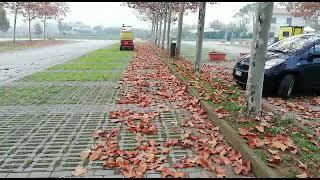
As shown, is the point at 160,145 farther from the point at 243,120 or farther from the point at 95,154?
the point at 243,120

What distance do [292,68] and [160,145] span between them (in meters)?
5.56

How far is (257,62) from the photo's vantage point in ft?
22.1

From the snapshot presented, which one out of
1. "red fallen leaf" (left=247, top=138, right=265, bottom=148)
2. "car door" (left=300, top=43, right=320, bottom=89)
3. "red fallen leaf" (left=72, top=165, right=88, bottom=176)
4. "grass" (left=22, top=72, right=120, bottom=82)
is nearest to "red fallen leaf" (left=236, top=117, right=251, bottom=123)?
"red fallen leaf" (left=247, top=138, right=265, bottom=148)

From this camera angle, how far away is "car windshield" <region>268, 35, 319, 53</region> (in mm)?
10367

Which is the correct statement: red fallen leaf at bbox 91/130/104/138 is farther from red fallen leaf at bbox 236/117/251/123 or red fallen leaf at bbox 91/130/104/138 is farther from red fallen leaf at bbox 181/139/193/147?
red fallen leaf at bbox 236/117/251/123

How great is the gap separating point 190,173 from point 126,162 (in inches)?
34.7

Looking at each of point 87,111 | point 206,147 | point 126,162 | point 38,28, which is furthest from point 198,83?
point 38,28

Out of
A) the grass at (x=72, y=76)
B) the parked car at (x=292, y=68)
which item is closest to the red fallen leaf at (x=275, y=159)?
the parked car at (x=292, y=68)

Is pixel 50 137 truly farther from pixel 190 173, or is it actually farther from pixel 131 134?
pixel 190 173

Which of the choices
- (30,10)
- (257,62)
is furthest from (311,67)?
(30,10)

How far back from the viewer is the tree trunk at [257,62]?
6631mm

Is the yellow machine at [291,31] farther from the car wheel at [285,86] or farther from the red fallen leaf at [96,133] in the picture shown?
the red fallen leaf at [96,133]

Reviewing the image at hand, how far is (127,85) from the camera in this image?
1168cm

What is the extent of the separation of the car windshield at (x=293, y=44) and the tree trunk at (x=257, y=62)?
3.96 meters
